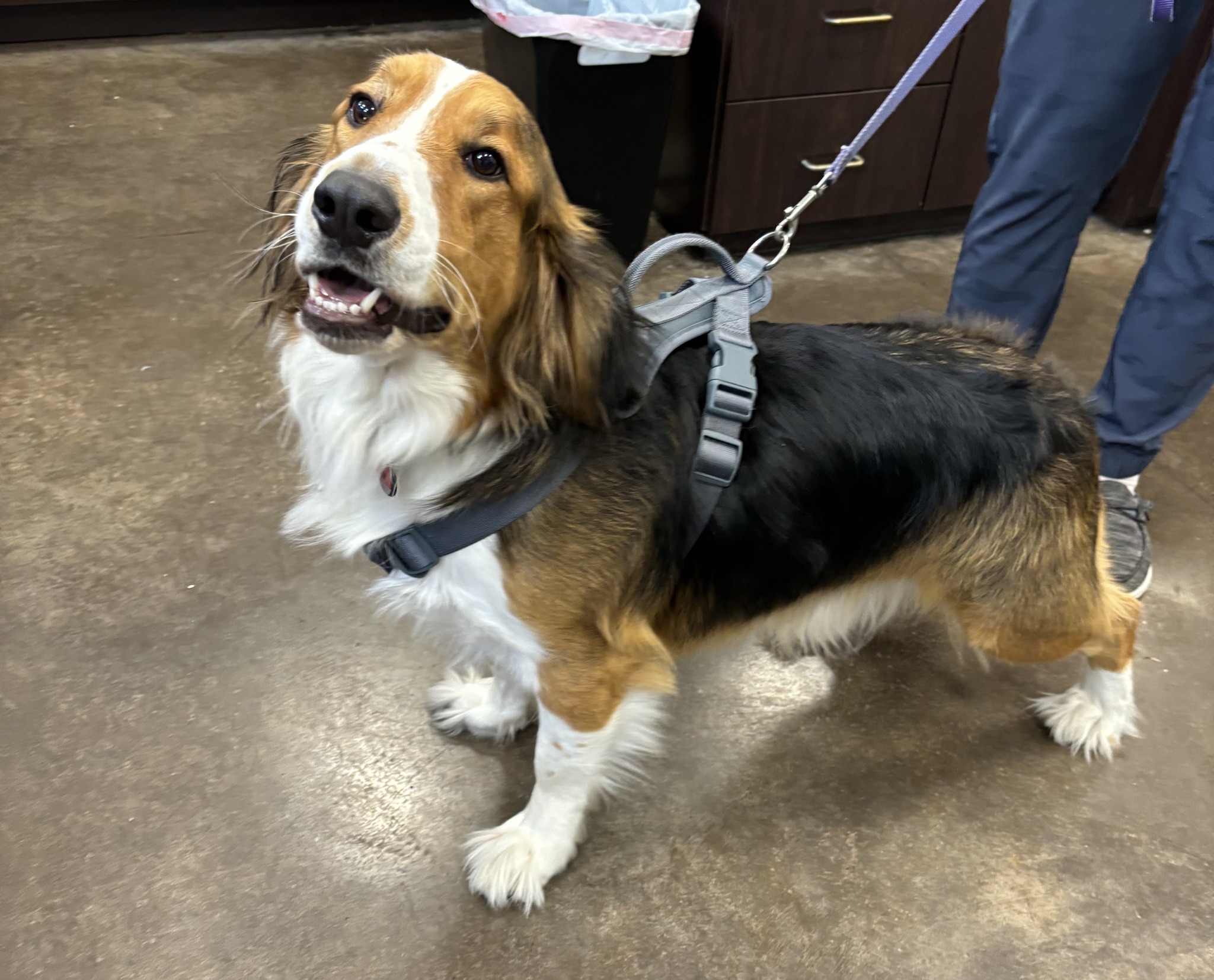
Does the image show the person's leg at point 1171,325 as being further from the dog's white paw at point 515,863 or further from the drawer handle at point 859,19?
the dog's white paw at point 515,863

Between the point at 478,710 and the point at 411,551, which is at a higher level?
the point at 411,551

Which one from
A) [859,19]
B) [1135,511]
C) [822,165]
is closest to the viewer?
[1135,511]

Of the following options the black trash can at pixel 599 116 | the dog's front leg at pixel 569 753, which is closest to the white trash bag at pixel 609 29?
the black trash can at pixel 599 116

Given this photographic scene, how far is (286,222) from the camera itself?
1359 mm

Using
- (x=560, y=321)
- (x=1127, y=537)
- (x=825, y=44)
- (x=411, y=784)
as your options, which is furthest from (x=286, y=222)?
(x=825, y=44)

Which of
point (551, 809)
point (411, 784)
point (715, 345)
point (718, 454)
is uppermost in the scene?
point (715, 345)

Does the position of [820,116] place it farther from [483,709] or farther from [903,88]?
[483,709]

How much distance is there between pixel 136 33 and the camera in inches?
185

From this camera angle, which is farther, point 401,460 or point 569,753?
point 569,753

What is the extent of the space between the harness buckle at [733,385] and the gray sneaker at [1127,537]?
4.05 feet

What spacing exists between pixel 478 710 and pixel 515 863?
1.13 ft

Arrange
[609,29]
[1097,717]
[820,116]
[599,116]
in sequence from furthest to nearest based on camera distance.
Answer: [820,116] → [599,116] → [609,29] → [1097,717]

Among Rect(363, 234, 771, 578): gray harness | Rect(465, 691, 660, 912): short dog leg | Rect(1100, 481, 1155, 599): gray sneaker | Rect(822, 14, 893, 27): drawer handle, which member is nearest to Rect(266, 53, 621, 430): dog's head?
Rect(363, 234, 771, 578): gray harness

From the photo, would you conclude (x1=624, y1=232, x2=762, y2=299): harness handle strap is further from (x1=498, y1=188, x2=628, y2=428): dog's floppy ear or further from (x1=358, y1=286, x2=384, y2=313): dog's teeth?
(x1=358, y1=286, x2=384, y2=313): dog's teeth
